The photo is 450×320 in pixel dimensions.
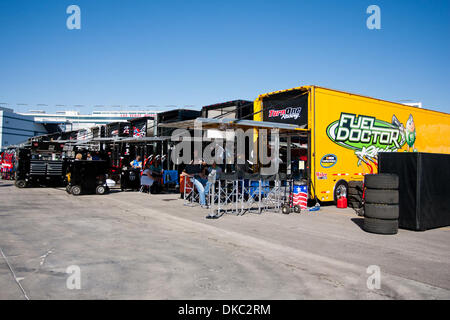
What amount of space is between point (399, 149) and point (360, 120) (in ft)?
10.7

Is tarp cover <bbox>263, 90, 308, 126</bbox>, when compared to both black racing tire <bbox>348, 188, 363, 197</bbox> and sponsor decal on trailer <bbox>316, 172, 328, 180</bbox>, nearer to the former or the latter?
sponsor decal on trailer <bbox>316, 172, 328, 180</bbox>

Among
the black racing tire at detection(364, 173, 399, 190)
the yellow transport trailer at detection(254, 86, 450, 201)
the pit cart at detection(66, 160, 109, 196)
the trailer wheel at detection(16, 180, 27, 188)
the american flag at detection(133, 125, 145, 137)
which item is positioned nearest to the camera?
the black racing tire at detection(364, 173, 399, 190)

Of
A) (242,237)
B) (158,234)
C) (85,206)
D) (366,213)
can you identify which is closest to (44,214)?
(85,206)

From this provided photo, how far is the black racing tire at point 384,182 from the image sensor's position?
27.3ft

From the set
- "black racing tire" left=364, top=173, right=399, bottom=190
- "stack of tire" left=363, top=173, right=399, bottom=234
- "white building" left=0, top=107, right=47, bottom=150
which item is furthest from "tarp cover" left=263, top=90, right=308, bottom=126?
"white building" left=0, top=107, right=47, bottom=150

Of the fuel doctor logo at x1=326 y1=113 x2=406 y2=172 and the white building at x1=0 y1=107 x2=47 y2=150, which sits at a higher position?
the white building at x1=0 y1=107 x2=47 y2=150

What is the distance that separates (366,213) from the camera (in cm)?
852

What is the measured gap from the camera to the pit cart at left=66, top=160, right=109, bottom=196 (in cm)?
1596

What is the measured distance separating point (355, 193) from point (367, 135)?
2.61 meters

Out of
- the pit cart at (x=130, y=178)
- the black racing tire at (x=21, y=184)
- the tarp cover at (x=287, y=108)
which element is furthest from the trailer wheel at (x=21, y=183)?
the tarp cover at (x=287, y=108)

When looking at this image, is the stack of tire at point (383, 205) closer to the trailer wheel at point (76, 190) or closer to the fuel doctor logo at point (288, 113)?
the fuel doctor logo at point (288, 113)
